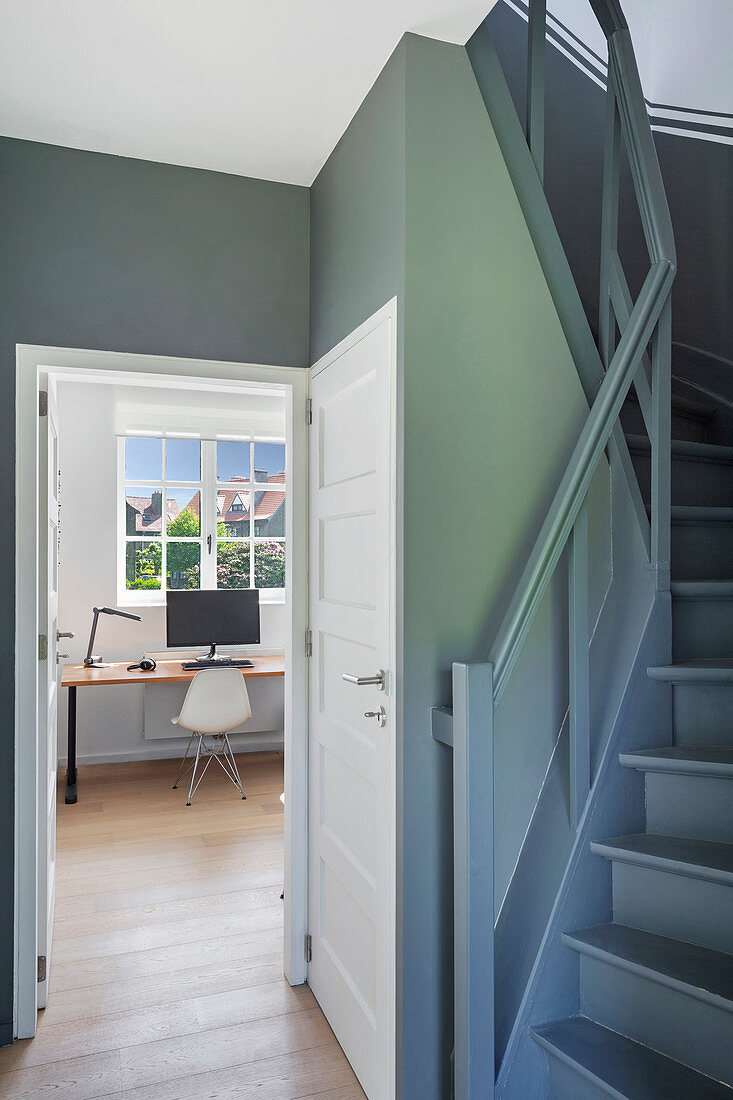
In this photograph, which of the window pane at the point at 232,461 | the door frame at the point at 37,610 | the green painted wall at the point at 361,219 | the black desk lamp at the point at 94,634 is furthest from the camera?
the window pane at the point at 232,461

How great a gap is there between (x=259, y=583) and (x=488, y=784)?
3.97 meters

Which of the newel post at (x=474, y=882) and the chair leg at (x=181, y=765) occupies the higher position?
the newel post at (x=474, y=882)

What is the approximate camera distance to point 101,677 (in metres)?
4.24

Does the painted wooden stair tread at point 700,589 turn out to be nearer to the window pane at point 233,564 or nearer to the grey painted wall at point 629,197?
the grey painted wall at point 629,197

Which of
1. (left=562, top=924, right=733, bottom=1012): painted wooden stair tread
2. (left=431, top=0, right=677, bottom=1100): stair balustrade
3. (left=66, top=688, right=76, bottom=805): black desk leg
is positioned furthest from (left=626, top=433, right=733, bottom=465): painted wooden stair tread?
(left=66, top=688, right=76, bottom=805): black desk leg

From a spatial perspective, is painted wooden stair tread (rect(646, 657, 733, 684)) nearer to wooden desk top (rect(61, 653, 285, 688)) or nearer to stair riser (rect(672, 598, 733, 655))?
stair riser (rect(672, 598, 733, 655))

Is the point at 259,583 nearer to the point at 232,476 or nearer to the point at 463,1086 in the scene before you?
the point at 232,476

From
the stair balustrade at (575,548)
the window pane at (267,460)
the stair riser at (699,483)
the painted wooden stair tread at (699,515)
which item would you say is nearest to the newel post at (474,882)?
the stair balustrade at (575,548)

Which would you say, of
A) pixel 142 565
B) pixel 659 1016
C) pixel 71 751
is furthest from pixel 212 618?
pixel 659 1016

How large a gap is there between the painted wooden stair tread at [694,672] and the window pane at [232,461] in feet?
12.9

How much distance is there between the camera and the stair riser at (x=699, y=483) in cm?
238

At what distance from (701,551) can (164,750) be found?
3915 millimetres

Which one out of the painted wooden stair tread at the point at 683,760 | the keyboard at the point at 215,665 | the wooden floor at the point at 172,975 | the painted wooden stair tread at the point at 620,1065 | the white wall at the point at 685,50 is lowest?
the wooden floor at the point at 172,975

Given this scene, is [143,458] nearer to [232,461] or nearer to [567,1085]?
[232,461]
